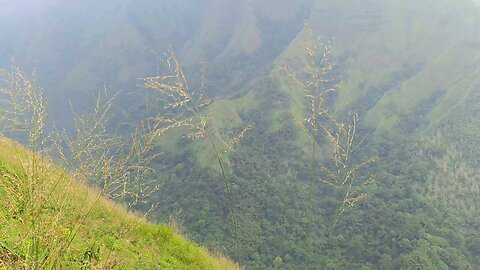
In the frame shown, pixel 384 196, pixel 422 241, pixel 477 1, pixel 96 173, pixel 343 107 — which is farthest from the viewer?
pixel 477 1

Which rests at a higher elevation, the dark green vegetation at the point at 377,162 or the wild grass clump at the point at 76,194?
the wild grass clump at the point at 76,194

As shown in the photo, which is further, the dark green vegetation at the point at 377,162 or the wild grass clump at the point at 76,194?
the dark green vegetation at the point at 377,162

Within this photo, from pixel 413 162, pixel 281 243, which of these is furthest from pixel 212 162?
pixel 413 162

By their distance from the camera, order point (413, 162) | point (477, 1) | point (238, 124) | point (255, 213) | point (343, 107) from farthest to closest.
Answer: point (477, 1), point (343, 107), point (238, 124), point (413, 162), point (255, 213)

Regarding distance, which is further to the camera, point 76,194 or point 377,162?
point 377,162

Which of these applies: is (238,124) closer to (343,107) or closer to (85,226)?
(343,107)

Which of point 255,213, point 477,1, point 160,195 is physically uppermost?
point 477,1

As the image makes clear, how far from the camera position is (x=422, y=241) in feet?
207

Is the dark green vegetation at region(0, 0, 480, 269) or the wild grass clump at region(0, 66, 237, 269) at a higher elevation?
the wild grass clump at region(0, 66, 237, 269)

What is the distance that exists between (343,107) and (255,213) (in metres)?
75.2

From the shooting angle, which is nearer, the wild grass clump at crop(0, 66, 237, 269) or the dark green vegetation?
the wild grass clump at crop(0, 66, 237, 269)

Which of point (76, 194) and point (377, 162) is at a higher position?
point (76, 194)

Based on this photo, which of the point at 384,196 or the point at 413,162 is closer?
the point at 384,196

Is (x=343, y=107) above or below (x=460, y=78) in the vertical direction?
below
